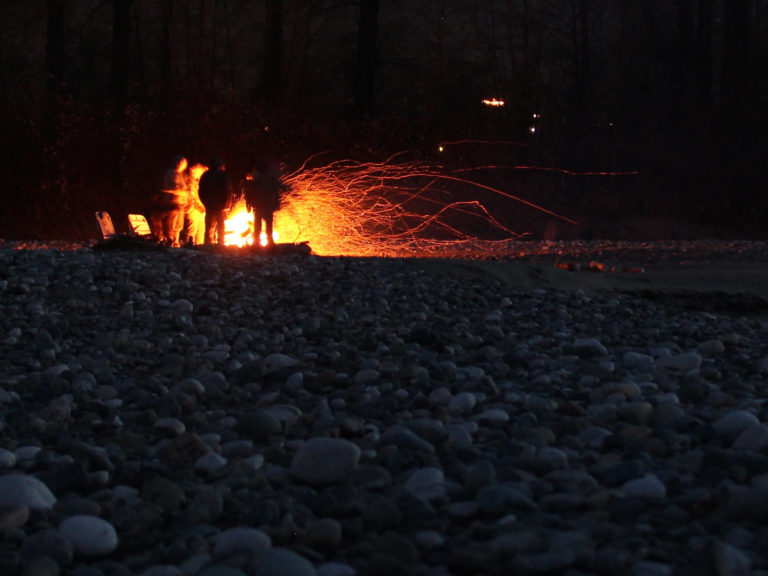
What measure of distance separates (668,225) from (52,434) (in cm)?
2137

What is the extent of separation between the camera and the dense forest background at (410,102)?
20.7 metres

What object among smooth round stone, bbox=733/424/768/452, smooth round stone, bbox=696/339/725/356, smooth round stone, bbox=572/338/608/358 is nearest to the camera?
smooth round stone, bbox=733/424/768/452

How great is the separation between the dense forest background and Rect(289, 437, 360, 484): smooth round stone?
57.9 feet

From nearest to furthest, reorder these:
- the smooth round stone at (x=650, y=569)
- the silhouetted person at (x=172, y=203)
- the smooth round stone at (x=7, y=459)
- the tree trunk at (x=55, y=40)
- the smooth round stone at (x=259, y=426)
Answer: the smooth round stone at (x=650, y=569)
the smooth round stone at (x=7, y=459)
the smooth round stone at (x=259, y=426)
the silhouetted person at (x=172, y=203)
the tree trunk at (x=55, y=40)

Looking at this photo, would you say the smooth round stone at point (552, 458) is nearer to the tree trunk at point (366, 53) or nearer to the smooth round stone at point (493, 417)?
the smooth round stone at point (493, 417)

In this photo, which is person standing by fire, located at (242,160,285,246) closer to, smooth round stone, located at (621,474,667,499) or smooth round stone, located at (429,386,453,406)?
smooth round stone, located at (429,386,453,406)

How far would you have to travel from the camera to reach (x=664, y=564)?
2396 mm

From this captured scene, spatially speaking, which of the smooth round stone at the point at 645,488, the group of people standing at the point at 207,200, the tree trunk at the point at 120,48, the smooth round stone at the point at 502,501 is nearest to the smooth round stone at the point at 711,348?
the smooth round stone at the point at 645,488

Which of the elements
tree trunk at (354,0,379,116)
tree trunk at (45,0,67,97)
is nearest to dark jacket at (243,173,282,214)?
tree trunk at (45,0,67,97)

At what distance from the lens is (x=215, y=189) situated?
11.8 m

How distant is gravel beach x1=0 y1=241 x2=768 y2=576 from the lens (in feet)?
8.58

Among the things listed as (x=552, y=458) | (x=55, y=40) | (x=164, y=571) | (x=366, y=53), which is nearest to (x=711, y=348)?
(x=552, y=458)

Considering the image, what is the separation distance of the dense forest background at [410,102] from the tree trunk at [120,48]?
6 cm

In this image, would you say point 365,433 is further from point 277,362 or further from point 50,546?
point 277,362
